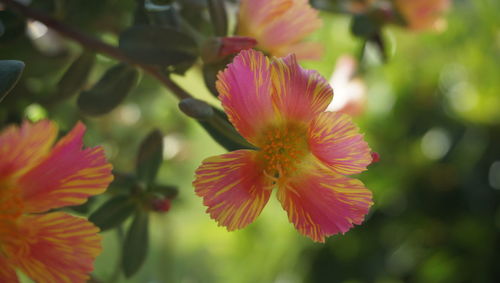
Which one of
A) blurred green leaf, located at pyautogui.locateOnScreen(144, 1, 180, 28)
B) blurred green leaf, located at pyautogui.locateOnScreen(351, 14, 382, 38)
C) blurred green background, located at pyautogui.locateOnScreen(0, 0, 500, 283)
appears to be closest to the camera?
blurred green leaf, located at pyautogui.locateOnScreen(144, 1, 180, 28)

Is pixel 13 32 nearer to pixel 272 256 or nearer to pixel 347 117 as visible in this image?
pixel 347 117

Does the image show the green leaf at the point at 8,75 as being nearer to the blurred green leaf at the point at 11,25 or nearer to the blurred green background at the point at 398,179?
the blurred green leaf at the point at 11,25

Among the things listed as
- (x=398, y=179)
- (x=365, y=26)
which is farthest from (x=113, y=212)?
(x=398, y=179)

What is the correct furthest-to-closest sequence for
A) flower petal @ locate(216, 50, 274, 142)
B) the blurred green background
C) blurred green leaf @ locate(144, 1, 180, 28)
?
the blurred green background
blurred green leaf @ locate(144, 1, 180, 28)
flower petal @ locate(216, 50, 274, 142)

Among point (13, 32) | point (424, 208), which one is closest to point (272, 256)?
point (424, 208)

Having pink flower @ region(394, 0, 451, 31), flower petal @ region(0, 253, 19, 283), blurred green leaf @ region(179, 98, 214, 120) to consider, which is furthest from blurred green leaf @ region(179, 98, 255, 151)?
pink flower @ region(394, 0, 451, 31)

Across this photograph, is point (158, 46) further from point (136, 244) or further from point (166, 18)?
point (136, 244)

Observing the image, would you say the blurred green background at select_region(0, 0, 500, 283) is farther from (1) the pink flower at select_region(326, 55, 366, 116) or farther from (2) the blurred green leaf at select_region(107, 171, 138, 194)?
(2) the blurred green leaf at select_region(107, 171, 138, 194)
